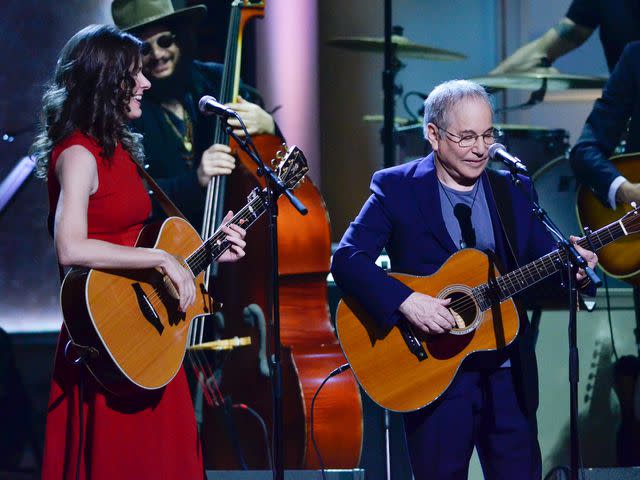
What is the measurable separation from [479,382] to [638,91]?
6.77 feet

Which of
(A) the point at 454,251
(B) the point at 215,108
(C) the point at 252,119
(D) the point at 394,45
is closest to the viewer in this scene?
(B) the point at 215,108

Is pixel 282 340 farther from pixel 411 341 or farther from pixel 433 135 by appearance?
pixel 433 135

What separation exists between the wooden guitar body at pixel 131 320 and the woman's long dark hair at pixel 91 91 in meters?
0.39

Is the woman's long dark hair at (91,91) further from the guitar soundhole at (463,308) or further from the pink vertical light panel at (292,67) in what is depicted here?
the pink vertical light panel at (292,67)

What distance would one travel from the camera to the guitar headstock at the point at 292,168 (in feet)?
10.8

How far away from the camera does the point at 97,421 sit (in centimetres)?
290

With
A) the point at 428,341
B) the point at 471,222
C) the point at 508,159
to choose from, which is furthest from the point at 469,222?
the point at 428,341

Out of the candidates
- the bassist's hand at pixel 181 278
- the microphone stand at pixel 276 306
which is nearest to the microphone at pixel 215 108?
the microphone stand at pixel 276 306

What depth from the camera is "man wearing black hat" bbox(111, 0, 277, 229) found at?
4715 mm

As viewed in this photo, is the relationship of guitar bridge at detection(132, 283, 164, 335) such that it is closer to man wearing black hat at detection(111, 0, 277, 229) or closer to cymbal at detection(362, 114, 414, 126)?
man wearing black hat at detection(111, 0, 277, 229)

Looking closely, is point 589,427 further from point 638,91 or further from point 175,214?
point 175,214

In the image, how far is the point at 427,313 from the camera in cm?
314

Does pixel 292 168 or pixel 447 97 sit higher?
pixel 447 97

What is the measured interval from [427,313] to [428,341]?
139mm
